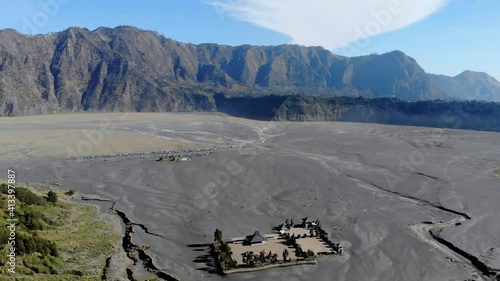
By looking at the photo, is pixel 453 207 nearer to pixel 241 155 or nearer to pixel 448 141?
pixel 241 155

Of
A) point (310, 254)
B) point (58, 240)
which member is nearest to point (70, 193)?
point (58, 240)

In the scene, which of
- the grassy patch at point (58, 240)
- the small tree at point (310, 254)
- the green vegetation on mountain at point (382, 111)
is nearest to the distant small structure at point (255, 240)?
the small tree at point (310, 254)

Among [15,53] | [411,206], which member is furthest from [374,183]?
[15,53]

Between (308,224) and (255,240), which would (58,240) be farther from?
(308,224)

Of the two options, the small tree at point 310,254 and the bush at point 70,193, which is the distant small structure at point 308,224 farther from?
the bush at point 70,193

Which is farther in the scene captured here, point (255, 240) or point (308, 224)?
point (308, 224)

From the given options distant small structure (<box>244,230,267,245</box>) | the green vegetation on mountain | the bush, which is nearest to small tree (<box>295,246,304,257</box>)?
distant small structure (<box>244,230,267,245</box>)
